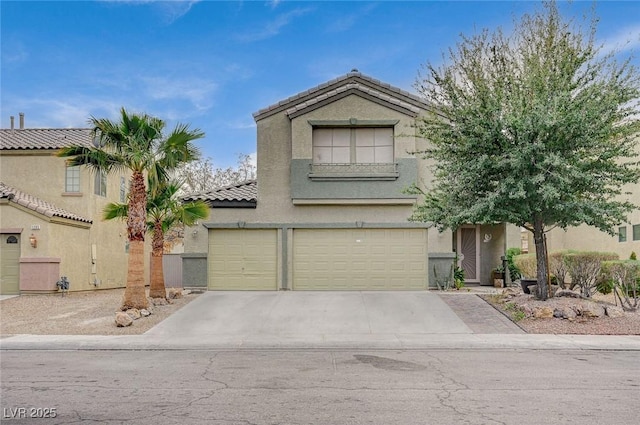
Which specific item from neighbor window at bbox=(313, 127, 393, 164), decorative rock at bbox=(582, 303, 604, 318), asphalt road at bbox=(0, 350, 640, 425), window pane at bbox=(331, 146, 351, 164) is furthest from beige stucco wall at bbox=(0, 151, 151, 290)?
decorative rock at bbox=(582, 303, 604, 318)

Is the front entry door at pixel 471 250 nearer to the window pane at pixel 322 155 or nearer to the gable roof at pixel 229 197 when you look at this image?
the window pane at pixel 322 155

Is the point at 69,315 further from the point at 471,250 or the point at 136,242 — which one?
the point at 471,250

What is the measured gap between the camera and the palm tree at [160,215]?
16.3 metres

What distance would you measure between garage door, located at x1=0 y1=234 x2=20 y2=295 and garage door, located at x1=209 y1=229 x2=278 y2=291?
7.34 m

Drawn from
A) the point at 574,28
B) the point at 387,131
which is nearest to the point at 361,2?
the point at 387,131

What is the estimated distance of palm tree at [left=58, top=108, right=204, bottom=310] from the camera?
1447 centimetres

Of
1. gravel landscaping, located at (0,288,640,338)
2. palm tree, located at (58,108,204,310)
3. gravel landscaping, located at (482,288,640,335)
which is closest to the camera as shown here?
gravel landscaping, located at (482,288,640,335)

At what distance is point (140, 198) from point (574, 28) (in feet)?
40.6

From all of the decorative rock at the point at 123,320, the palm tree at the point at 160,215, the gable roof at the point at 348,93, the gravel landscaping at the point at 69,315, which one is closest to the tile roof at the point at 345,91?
the gable roof at the point at 348,93

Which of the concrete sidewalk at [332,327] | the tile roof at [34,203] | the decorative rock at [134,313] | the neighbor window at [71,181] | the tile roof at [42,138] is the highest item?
the tile roof at [42,138]

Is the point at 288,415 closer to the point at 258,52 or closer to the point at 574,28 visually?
the point at 574,28

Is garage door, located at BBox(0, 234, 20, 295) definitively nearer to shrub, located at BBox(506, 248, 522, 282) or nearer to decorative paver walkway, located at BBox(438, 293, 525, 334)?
decorative paver walkway, located at BBox(438, 293, 525, 334)

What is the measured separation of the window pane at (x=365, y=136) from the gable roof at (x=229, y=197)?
417 centimetres

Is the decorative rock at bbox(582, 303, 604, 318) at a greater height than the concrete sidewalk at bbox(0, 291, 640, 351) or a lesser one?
greater
